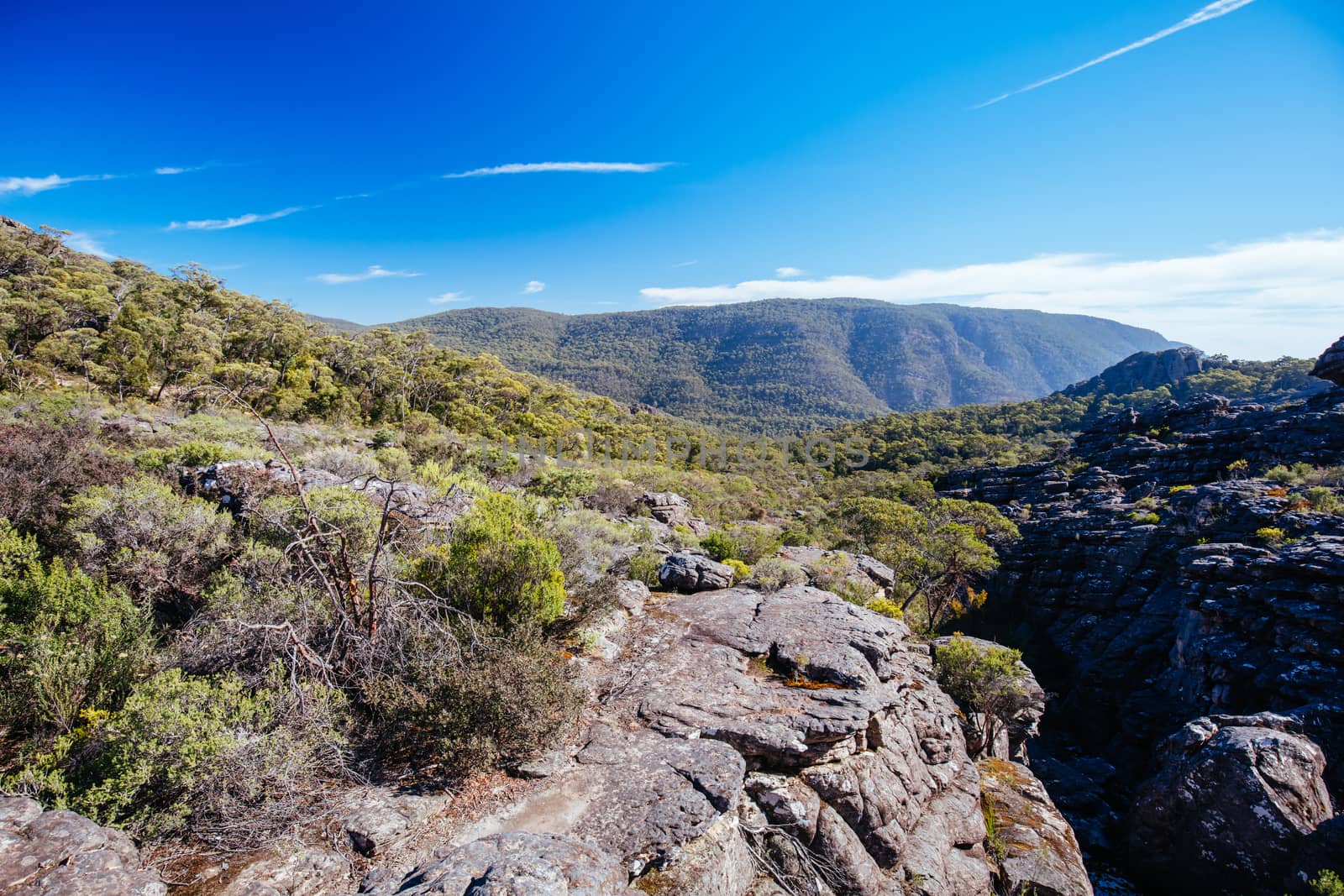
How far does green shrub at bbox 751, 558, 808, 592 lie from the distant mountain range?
106 metres

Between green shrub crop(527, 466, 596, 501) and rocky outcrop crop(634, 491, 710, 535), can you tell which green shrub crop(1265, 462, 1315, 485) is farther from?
green shrub crop(527, 466, 596, 501)

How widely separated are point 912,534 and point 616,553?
51.0 feet

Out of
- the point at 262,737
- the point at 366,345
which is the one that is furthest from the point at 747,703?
the point at 366,345

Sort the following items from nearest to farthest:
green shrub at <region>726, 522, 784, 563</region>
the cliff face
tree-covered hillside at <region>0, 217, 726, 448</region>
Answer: the cliff face → green shrub at <region>726, 522, 784, 563</region> → tree-covered hillside at <region>0, 217, 726, 448</region>

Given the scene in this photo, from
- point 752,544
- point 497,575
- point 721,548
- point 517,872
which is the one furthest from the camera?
point 752,544

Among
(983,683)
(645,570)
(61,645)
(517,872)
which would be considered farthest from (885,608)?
(61,645)

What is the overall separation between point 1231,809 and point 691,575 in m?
11.4

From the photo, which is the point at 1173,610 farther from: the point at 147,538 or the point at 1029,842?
the point at 147,538

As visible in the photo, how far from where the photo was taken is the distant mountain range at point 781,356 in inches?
5241

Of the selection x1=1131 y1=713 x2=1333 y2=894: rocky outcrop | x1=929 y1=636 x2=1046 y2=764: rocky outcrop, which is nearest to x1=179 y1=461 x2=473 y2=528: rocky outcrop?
x1=929 y1=636 x2=1046 y2=764: rocky outcrop

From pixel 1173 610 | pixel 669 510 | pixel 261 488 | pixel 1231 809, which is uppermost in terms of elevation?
pixel 261 488

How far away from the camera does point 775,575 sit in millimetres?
12031

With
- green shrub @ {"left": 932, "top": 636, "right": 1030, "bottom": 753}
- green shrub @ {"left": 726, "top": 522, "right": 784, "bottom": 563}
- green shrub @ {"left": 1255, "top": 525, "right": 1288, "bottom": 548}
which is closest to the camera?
green shrub @ {"left": 932, "top": 636, "right": 1030, "bottom": 753}

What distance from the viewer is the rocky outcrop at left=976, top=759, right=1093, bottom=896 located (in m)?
8.46
